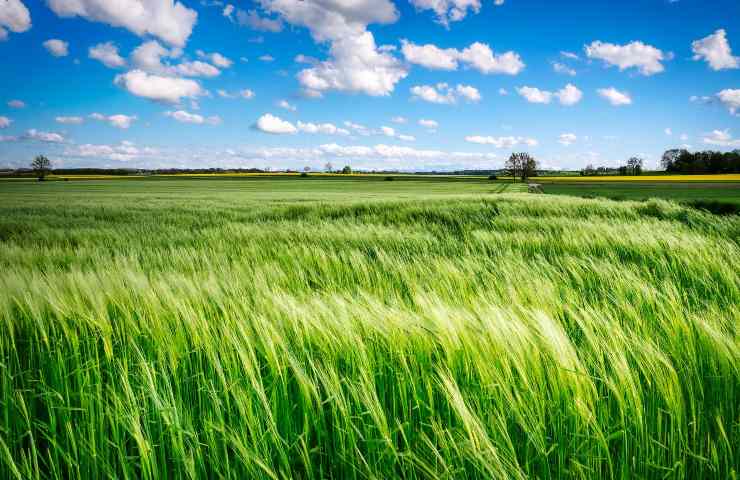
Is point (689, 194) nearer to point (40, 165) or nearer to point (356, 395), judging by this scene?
point (356, 395)

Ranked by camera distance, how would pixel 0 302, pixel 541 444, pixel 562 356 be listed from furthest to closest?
pixel 0 302 < pixel 562 356 < pixel 541 444

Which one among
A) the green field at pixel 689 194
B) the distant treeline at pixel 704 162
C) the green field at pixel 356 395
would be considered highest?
the distant treeline at pixel 704 162

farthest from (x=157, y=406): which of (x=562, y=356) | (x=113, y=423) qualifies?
(x=562, y=356)

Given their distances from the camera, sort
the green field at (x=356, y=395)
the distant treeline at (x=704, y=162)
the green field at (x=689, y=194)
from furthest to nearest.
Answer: the distant treeline at (x=704, y=162), the green field at (x=689, y=194), the green field at (x=356, y=395)

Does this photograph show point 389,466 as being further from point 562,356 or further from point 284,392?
point 562,356

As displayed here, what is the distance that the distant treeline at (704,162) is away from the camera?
217 feet

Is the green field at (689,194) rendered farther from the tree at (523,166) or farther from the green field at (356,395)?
the tree at (523,166)

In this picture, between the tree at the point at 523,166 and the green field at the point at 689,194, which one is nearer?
the green field at the point at 689,194

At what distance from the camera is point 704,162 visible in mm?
71438

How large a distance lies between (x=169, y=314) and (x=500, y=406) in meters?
1.04

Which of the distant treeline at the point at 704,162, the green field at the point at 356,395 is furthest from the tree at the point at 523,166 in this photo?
the green field at the point at 356,395

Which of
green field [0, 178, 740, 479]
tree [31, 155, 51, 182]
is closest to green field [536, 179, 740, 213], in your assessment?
green field [0, 178, 740, 479]

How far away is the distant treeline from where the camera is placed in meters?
66.0

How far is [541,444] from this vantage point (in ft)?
2.43
